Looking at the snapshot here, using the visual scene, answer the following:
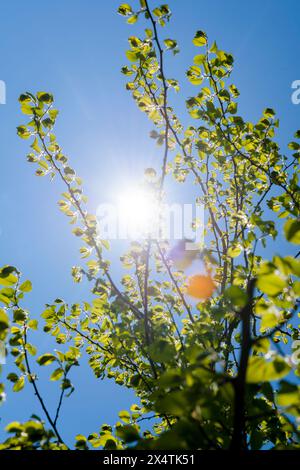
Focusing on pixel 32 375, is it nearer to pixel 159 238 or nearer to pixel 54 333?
pixel 54 333

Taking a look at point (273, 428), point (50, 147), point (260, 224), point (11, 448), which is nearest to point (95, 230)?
point (50, 147)

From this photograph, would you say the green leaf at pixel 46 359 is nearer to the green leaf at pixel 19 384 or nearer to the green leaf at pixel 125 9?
the green leaf at pixel 19 384

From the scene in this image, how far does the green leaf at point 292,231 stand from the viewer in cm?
129

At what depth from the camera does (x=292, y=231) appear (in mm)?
1293

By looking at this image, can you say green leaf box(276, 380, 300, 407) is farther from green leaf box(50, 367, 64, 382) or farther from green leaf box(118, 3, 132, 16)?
green leaf box(118, 3, 132, 16)

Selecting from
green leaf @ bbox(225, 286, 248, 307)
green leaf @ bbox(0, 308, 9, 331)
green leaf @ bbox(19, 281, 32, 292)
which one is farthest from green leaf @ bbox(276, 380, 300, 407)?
green leaf @ bbox(19, 281, 32, 292)

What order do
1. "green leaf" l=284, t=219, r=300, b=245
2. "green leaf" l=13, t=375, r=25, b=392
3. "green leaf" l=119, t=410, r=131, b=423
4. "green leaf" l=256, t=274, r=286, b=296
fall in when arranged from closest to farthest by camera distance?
1. "green leaf" l=256, t=274, r=286, b=296
2. "green leaf" l=284, t=219, r=300, b=245
3. "green leaf" l=13, t=375, r=25, b=392
4. "green leaf" l=119, t=410, r=131, b=423

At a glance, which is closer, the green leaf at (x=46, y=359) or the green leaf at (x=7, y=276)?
the green leaf at (x=7, y=276)

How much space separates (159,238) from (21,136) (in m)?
1.63

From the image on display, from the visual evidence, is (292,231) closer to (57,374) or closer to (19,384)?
(57,374)

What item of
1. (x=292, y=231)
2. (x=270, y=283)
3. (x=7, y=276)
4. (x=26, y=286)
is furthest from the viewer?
(x=26, y=286)

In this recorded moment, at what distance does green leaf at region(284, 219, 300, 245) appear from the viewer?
4.24 ft

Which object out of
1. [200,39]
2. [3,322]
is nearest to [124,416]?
[3,322]

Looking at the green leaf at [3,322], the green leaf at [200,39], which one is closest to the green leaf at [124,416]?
the green leaf at [3,322]
